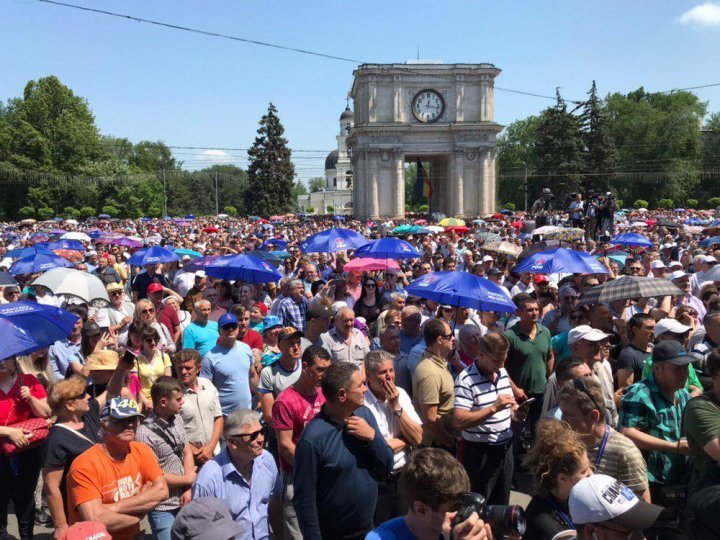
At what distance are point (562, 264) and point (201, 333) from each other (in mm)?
5851

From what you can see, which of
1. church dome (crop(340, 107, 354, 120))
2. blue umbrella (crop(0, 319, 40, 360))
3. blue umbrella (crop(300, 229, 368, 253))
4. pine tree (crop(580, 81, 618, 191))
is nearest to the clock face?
pine tree (crop(580, 81, 618, 191))

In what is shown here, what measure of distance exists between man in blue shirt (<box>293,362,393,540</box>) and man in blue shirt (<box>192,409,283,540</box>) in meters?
0.52

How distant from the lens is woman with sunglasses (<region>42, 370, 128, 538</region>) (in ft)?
14.9

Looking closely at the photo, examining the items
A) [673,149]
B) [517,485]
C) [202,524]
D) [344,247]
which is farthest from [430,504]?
[673,149]

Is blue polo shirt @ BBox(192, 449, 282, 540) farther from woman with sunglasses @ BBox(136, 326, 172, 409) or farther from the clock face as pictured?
the clock face

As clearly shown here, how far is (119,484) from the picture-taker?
422 cm

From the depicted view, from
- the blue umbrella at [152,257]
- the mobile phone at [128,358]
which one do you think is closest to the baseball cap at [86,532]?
the mobile phone at [128,358]

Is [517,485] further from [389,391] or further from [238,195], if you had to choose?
[238,195]

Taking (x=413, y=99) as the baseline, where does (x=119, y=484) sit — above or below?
below

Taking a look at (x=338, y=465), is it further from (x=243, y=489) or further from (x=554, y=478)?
(x=554, y=478)

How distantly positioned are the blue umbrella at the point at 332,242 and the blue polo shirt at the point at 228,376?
6.48m

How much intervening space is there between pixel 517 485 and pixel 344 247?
7153 mm

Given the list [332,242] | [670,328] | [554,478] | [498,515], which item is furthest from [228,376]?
[332,242]

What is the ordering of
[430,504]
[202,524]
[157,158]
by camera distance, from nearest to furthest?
[430,504], [202,524], [157,158]
